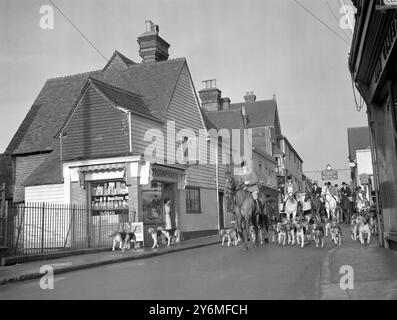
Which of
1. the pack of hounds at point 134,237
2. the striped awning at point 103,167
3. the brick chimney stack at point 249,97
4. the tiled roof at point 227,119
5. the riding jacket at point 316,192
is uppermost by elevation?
the brick chimney stack at point 249,97

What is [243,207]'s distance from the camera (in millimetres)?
16781

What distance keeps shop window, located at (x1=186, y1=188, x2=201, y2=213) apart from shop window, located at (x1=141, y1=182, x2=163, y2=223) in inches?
122

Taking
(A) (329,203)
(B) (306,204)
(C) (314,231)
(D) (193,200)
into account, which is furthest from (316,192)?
(C) (314,231)

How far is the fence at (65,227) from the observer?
19.8 m

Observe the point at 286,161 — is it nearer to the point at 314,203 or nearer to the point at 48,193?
the point at 314,203

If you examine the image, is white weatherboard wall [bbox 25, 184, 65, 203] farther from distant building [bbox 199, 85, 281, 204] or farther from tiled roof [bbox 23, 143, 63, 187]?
distant building [bbox 199, 85, 281, 204]

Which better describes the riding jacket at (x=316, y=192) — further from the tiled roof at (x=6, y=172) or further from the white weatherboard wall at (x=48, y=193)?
the tiled roof at (x=6, y=172)

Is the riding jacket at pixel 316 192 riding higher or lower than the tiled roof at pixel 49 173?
lower

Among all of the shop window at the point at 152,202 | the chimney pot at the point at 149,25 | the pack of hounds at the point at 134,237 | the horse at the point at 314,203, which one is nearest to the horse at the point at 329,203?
the horse at the point at 314,203

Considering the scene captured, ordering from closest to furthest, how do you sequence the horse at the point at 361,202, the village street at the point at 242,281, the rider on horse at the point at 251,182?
the village street at the point at 242,281
the rider on horse at the point at 251,182
the horse at the point at 361,202

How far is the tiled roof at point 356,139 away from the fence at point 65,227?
158 ft

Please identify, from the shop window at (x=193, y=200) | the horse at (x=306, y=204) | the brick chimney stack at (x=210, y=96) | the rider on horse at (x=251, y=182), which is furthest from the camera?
the brick chimney stack at (x=210, y=96)

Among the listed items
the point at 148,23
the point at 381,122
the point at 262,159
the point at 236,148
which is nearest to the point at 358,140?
the point at 262,159
